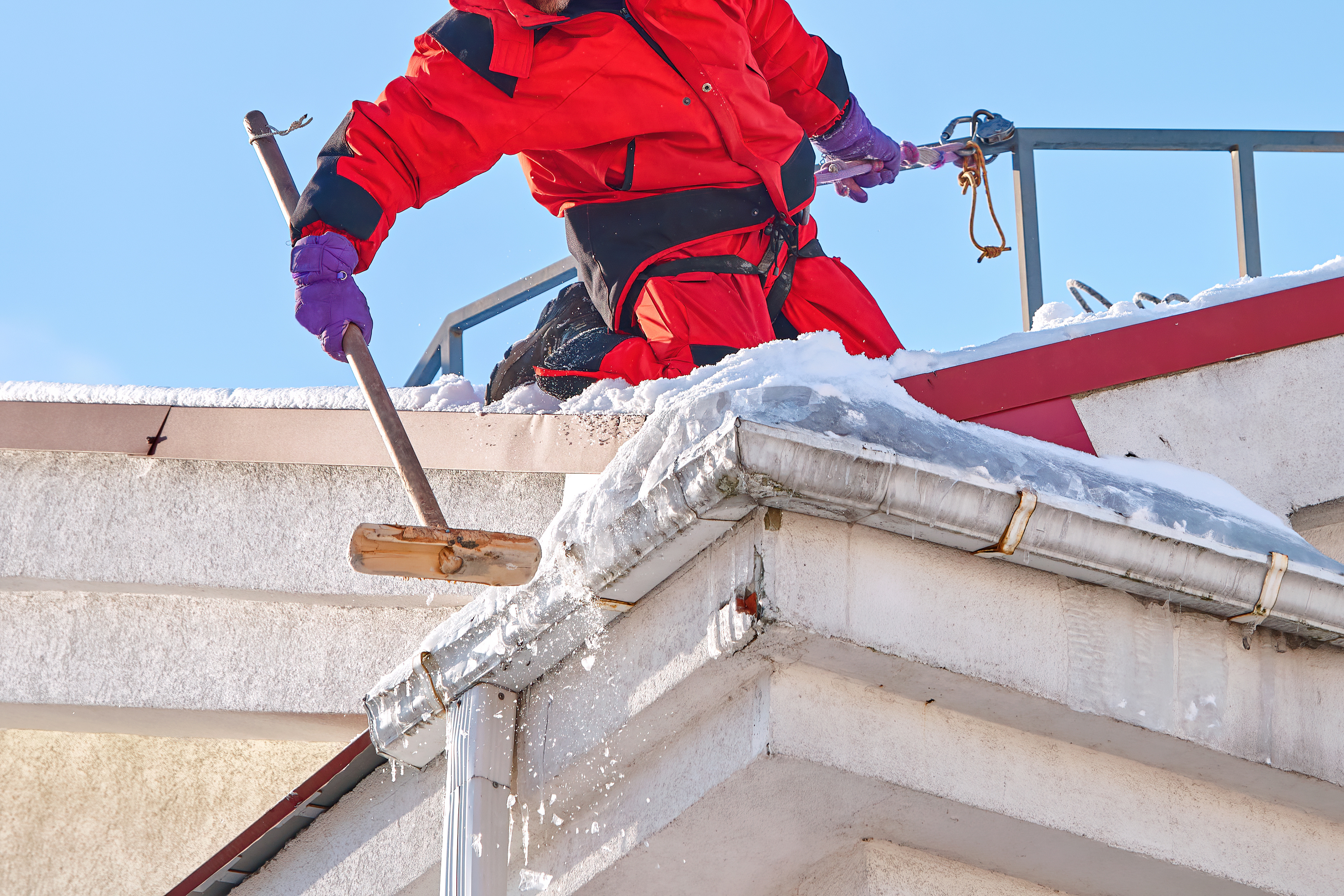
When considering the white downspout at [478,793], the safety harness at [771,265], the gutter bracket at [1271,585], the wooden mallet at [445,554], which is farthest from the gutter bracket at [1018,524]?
the safety harness at [771,265]

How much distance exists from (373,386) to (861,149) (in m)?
2.22

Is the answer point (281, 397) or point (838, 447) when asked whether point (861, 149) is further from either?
point (838, 447)

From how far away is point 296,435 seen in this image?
310cm

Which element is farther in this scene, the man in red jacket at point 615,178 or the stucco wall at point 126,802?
the stucco wall at point 126,802

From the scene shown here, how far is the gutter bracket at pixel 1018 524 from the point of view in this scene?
186 cm

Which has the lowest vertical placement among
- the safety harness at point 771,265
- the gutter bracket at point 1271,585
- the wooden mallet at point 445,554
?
the gutter bracket at point 1271,585

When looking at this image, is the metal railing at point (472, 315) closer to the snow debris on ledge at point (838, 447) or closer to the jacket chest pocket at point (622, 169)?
the jacket chest pocket at point (622, 169)

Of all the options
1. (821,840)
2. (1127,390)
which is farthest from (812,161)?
(821,840)

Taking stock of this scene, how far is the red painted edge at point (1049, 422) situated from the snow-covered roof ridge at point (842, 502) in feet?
0.69

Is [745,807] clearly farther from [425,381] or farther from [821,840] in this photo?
→ [425,381]

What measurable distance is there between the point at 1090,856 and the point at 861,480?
0.84 metres

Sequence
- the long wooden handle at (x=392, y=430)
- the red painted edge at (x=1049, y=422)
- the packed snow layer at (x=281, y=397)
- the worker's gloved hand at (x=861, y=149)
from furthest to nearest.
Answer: the worker's gloved hand at (x=861, y=149) < the packed snow layer at (x=281, y=397) < the long wooden handle at (x=392, y=430) < the red painted edge at (x=1049, y=422)

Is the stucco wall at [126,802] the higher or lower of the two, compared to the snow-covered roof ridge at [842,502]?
lower

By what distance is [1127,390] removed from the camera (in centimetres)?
256
